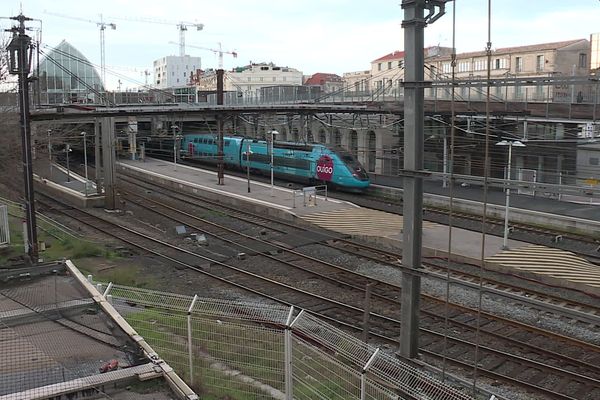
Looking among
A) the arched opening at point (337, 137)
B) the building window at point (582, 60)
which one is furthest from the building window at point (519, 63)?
the arched opening at point (337, 137)

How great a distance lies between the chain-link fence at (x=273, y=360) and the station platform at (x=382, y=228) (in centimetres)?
793

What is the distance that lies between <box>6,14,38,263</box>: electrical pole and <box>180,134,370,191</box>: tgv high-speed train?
44.9 feet

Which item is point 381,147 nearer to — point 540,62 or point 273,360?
point 540,62

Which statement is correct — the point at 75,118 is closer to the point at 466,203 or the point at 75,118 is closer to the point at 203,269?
the point at 203,269

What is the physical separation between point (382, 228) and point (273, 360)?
1276 cm

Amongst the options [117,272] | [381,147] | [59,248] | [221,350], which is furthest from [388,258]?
[381,147]

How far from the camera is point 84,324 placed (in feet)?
22.3

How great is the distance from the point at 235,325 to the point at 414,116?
4.37 metres

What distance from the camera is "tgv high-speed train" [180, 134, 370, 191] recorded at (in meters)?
27.4

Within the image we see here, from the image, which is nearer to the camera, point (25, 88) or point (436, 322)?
point (436, 322)

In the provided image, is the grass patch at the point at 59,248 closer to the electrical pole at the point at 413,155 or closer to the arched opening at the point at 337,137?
the electrical pole at the point at 413,155

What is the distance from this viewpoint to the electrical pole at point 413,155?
515 cm

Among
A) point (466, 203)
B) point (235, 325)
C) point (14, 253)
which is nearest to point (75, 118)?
point (14, 253)

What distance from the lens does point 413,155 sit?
5406 mm
